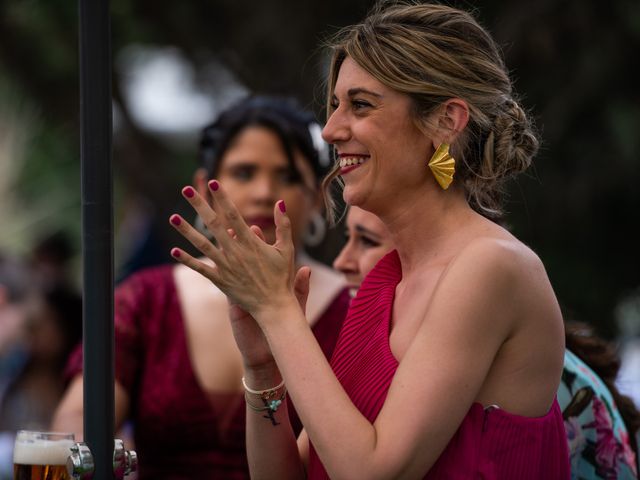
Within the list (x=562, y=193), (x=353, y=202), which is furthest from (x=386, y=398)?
(x=562, y=193)

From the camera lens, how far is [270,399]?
222 centimetres

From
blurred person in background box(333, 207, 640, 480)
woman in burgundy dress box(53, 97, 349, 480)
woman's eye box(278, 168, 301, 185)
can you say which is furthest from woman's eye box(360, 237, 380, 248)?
woman's eye box(278, 168, 301, 185)

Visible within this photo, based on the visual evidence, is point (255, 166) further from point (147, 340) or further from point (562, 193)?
point (562, 193)

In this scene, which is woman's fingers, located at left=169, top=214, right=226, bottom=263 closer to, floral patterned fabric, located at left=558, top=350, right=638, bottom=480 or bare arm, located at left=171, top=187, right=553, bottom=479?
bare arm, located at left=171, top=187, right=553, bottom=479

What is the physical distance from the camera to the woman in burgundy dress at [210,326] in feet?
10.7

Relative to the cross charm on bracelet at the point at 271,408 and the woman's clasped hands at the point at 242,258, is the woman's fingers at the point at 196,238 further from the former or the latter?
the cross charm on bracelet at the point at 271,408

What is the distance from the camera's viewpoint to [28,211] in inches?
339

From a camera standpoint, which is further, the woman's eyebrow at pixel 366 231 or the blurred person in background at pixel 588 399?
the woman's eyebrow at pixel 366 231

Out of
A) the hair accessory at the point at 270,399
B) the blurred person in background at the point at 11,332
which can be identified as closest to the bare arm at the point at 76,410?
the hair accessory at the point at 270,399

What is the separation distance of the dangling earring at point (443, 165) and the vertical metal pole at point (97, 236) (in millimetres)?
651

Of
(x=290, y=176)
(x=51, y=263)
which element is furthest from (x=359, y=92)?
(x=51, y=263)

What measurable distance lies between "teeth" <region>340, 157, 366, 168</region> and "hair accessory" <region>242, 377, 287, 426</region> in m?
0.48

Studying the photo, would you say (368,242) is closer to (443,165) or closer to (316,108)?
(443,165)

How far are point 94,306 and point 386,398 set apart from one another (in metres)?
0.54
